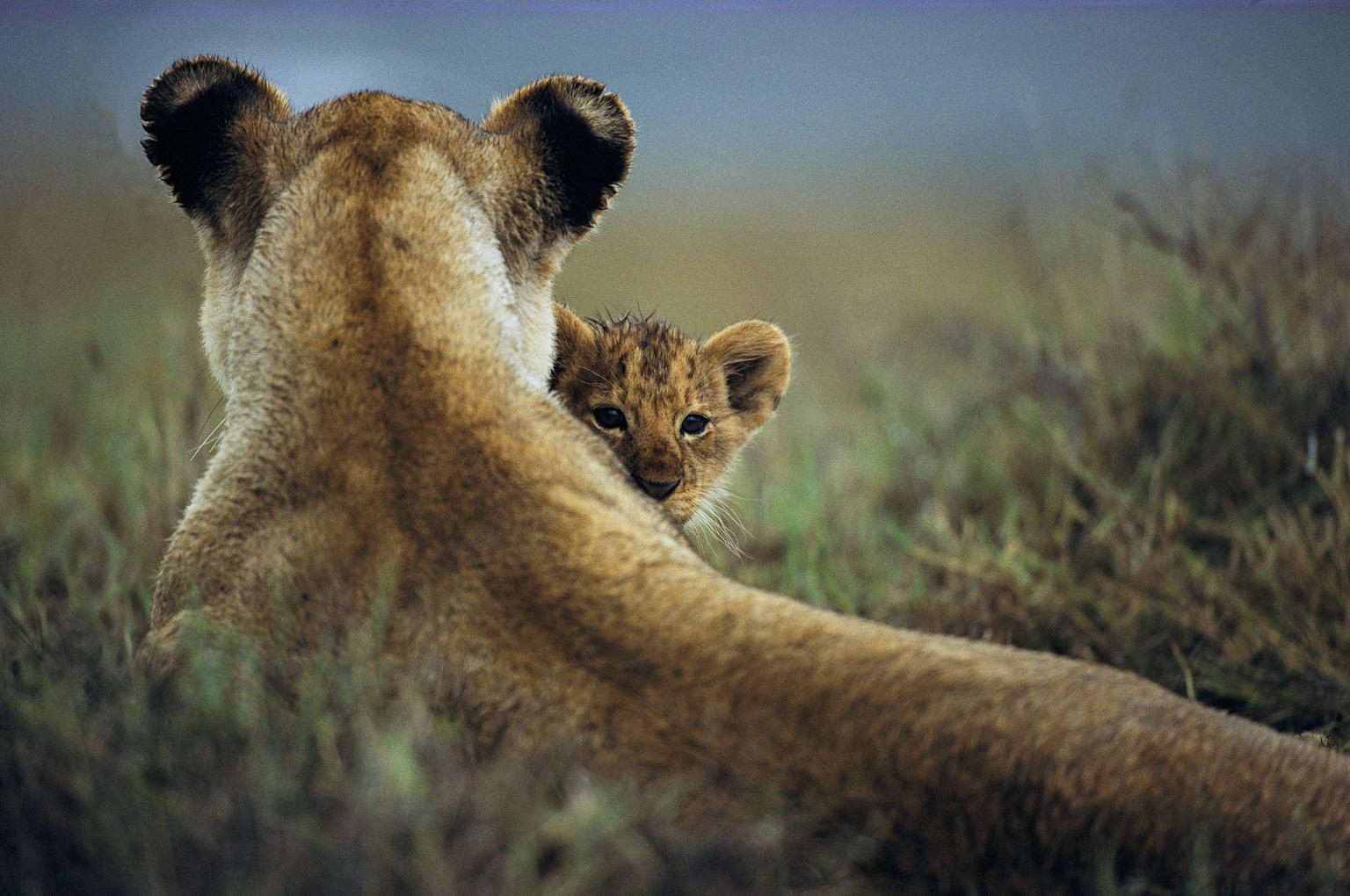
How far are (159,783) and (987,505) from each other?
4.14m

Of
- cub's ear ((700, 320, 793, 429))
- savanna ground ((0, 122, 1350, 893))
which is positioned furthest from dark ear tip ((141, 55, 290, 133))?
cub's ear ((700, 320, 793, 429))

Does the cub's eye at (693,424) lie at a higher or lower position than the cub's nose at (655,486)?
higher

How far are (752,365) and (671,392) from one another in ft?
1.71

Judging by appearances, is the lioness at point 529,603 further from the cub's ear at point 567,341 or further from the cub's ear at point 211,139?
the cub's ear at point 567,341

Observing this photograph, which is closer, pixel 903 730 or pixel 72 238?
pixel 903 730

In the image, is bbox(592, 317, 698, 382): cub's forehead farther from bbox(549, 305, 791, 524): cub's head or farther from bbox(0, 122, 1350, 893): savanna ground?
bbox(0, 122, 1350, 893): savanna ground

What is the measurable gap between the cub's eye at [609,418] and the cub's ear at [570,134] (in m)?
0.82

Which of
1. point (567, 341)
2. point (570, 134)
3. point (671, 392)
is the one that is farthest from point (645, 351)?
point (570, 134)

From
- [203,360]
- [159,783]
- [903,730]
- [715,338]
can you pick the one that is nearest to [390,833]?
[159,783]

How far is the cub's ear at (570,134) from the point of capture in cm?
333

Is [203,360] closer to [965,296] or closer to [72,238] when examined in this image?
[72,238]

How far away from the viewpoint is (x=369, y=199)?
2.88m

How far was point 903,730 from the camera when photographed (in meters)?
2.04

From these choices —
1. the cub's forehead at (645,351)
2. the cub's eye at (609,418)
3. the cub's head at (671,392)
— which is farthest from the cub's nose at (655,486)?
the cub's forehead at (645,351)
